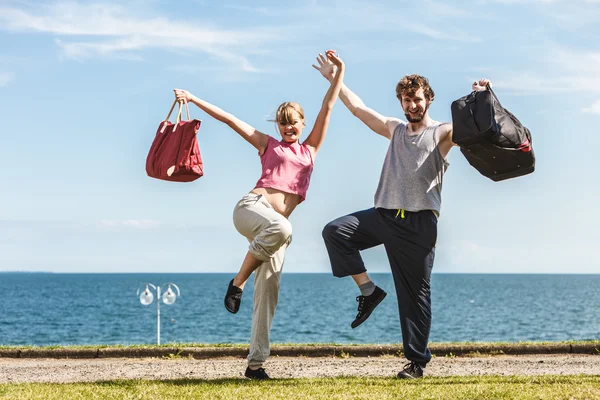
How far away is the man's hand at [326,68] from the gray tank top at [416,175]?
100 centimetres

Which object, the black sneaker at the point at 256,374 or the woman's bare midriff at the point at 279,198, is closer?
the woman's bare midriff at the point at 279,198

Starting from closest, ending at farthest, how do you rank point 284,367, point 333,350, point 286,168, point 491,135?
point 491,135
point 286,168
point 284,367
point 333,350

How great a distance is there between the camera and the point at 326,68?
296 inches

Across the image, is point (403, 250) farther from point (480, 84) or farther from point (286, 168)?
point (480, 84)

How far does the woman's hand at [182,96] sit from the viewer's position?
A: 23.6 ft

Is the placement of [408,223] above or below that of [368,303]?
above

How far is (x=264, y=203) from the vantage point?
6.98 meters

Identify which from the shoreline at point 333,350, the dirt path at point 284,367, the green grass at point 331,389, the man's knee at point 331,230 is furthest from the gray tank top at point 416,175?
the shoreline at point 333,350

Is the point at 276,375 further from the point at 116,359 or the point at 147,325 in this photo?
the point at 147,325

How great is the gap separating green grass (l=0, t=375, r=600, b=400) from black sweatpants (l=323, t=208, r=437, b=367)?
1.66 ft

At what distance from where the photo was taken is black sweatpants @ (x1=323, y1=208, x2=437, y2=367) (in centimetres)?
688

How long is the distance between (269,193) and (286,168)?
0.27 meters

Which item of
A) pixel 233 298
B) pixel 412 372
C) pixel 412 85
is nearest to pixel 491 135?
pixel 412 85

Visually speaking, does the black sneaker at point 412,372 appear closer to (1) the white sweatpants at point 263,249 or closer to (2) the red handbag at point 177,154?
(1) the white sweatpants at point 263,249
